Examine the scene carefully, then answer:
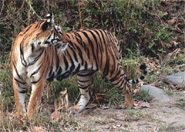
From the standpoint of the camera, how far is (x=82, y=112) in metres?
5.62

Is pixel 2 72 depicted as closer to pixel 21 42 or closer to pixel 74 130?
pixel 21 42

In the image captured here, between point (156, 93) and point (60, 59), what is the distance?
186 cm

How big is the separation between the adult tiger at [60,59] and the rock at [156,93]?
0.47m

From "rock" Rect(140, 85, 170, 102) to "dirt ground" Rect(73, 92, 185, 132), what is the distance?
18cm

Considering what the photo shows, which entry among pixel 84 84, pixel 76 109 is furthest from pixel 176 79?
pixel 76 109

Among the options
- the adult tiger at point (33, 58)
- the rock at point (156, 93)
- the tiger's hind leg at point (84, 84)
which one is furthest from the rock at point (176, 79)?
the adult tiger at point (33, 58)

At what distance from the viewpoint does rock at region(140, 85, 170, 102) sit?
20.2ft

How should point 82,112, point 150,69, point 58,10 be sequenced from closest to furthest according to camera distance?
point 82,112
point 150,69
point 58,10

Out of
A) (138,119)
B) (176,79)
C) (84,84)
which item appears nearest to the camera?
(138,119)

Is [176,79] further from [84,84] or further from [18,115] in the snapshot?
[18,115]

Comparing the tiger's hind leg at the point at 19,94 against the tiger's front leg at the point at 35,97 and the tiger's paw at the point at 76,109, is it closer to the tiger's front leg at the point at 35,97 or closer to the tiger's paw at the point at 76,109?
the tiger's front leg at the point at 35,97

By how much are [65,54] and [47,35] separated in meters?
0.64

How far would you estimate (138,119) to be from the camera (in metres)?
5.19

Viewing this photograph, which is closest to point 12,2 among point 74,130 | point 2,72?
point 2,72
